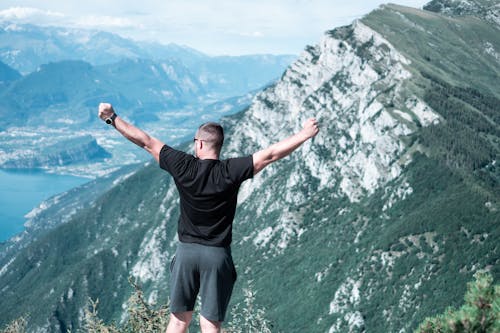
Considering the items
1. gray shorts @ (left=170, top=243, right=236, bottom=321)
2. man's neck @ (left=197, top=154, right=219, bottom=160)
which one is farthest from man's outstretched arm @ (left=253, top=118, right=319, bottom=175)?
gray shorts @ (left=170, top=243, right=236, bottom=321)

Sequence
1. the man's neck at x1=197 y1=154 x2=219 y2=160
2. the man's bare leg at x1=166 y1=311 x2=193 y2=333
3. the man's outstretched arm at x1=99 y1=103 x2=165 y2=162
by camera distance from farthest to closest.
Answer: the man's bare leg at x1=166 y1=311 x2=193 y2=333
the man's neck at x1=197 y1=154 x2=219 y2=160
the man's outstretched arm at x1=99 y1=103 x2=165 y2=162

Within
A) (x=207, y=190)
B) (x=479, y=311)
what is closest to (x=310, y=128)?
(x=207, y=190)

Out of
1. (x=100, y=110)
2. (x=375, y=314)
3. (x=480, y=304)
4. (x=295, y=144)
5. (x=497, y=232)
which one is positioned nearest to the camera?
(x=480, y=304)

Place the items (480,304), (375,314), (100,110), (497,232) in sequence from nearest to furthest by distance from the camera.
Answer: (480,304) → (100,110) → (497,232) → (375,314)

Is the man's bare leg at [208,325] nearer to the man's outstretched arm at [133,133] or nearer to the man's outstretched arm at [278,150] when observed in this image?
the man's outstretched arm at [278,150]

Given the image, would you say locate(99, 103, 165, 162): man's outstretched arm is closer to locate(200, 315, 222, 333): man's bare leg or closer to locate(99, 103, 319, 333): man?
locate(99, 103, 319, 333): man

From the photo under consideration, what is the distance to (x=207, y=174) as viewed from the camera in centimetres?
1222

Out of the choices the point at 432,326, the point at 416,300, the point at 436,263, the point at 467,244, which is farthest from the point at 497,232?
the point at 432,326

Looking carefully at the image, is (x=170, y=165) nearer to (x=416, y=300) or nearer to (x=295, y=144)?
(x=295, y=144)

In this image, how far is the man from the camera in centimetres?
1216

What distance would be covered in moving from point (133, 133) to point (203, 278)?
13.1 feet

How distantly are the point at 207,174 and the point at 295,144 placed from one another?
2.23m

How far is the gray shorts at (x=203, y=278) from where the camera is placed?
12.5 metres

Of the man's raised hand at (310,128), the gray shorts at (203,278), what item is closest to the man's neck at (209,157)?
the gray shorts at (203,278)
